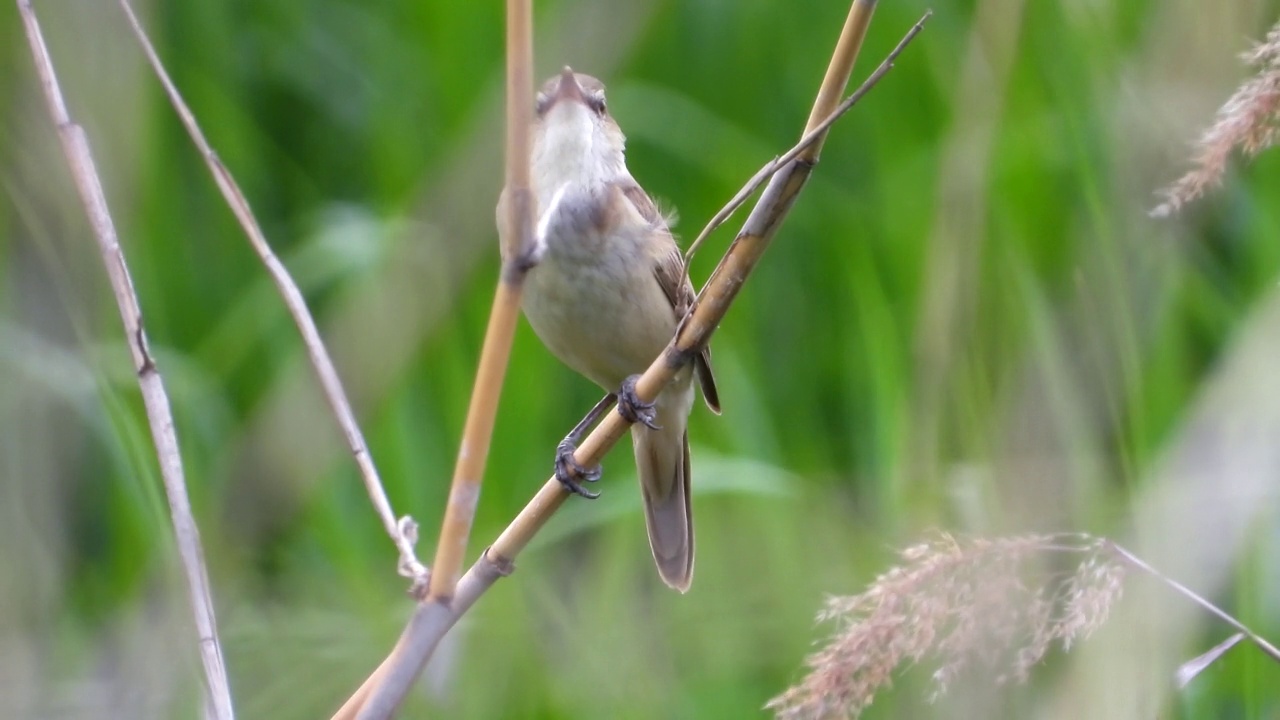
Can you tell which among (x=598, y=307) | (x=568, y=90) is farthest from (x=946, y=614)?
(x=568, y=90)

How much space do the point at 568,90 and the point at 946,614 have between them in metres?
1.15

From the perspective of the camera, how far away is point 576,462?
1.55 metres

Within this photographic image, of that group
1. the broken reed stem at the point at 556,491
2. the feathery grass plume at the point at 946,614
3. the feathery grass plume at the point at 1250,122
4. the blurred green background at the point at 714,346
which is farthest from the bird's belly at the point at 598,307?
the feathery grass plume at the point at 1250,122

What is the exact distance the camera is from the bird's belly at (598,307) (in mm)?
2160

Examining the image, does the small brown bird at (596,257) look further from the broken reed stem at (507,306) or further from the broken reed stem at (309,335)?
the broken reed stem at (507,306)

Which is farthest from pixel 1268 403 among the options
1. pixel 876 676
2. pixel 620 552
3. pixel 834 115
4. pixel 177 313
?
pixel 177 313

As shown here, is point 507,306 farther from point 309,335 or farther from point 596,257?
point 596,257

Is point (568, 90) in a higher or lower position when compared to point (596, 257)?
higher

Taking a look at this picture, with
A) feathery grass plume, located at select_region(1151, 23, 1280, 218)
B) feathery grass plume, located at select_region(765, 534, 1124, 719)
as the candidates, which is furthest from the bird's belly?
feathery grass plume, located at select_region(1151, 23, 1280, 218)

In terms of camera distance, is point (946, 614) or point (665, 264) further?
point (665, 264)

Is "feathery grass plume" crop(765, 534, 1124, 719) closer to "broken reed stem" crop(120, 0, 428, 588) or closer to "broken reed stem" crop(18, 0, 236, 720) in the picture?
"broken reed stem" crop(120, 0, 428, 588)

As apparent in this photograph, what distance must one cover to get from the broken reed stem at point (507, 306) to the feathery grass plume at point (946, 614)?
15.6 inches

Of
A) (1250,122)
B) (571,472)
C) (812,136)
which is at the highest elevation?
(1250,122)

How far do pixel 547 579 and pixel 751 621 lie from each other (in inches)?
17.4
